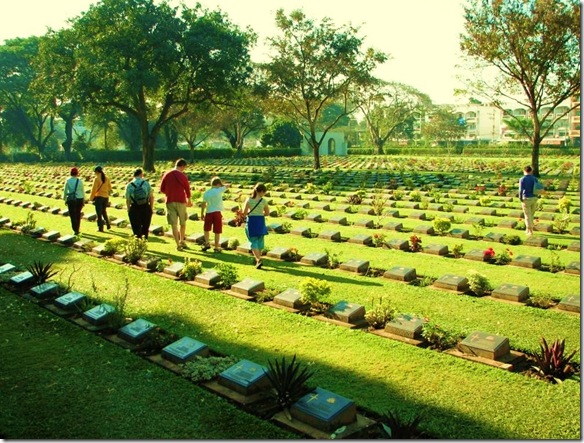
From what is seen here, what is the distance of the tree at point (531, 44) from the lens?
69.5 ft

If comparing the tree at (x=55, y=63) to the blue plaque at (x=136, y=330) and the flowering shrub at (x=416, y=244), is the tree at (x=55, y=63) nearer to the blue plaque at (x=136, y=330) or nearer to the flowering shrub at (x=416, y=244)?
the flowering shrub at (x=416, y=244)

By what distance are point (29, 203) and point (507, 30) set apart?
19214 millimetres

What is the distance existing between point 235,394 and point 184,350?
0.98 m

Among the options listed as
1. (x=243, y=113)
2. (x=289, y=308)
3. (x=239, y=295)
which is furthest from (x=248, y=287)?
(x=243, y=113)

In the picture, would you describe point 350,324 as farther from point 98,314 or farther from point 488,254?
point 488,254

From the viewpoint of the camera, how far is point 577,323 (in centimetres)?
653

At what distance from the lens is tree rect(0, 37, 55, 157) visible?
2012 inches

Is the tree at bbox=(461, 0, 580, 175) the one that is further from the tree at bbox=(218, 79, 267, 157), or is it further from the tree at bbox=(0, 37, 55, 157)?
the tree at bbox=(0, 37, 55, 157)

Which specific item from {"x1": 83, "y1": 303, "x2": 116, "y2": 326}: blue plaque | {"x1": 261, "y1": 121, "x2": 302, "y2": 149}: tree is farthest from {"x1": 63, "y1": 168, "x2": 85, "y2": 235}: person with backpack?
{"x1": 261, "y1": 121, "x2": 302, "y2": 149}: tree

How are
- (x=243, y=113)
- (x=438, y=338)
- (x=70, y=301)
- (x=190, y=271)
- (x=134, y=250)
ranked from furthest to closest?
(x=243, y=113), (x=134, y=250), (x=190, y=271), (x=70, y=301), (x=438, y=338)

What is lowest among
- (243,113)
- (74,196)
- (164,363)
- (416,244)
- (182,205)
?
(164,363)

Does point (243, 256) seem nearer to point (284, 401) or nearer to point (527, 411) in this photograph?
point (284, 401)

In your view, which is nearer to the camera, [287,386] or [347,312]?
[287,386]

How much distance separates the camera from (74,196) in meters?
12.3
